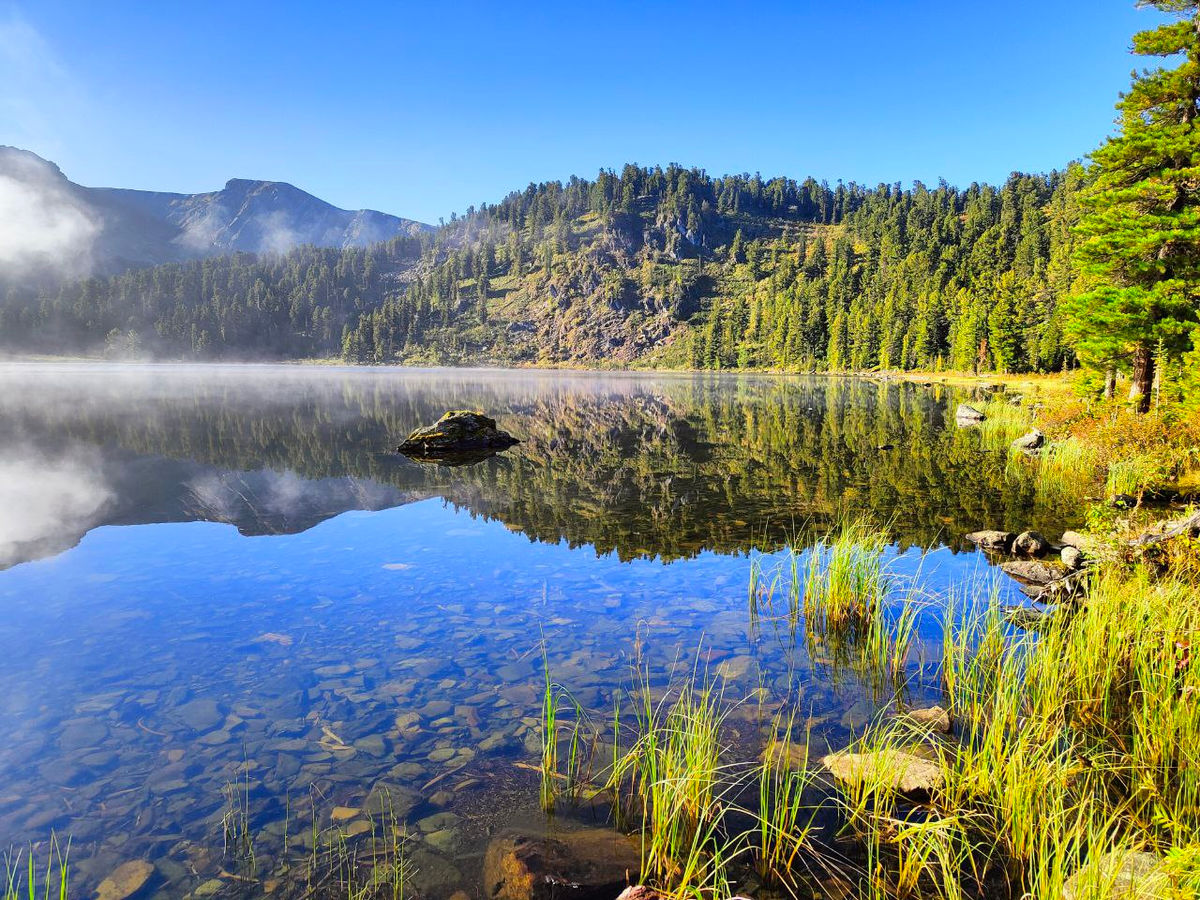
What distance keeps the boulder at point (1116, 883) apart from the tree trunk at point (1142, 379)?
34.0 meters

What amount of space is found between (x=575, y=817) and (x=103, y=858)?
5.14m

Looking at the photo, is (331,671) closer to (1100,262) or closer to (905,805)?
(905,805)

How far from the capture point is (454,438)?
132ft

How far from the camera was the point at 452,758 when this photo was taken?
8680 mm

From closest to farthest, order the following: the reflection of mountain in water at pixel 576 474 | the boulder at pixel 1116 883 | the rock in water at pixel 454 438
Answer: the boulder at pixel 1116 883 < the reflection of mountain in water at pixel 576 474 < the rock in water at pixel 454 438

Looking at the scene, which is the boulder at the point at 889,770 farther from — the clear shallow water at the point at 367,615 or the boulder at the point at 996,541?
the boulder at the point at 996,541

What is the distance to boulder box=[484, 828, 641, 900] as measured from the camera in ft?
20.9

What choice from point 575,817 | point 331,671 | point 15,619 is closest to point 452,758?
point 575,817

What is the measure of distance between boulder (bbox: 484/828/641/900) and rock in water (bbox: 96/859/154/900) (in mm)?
3542

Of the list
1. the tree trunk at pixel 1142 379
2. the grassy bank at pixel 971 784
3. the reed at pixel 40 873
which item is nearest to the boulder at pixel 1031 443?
the tree trunk at pixel 1142 379

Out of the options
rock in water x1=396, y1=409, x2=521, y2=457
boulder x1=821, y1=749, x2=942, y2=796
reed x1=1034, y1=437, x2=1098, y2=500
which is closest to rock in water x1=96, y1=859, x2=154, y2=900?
boulder x1=821, y1=749, x2=942, y2=796

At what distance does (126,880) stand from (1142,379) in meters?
40.7

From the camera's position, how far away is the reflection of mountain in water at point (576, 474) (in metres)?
22.0

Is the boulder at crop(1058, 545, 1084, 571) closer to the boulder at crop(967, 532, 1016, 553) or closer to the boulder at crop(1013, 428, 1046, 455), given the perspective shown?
the boulder at crop(967, 532, 1016, 553)
